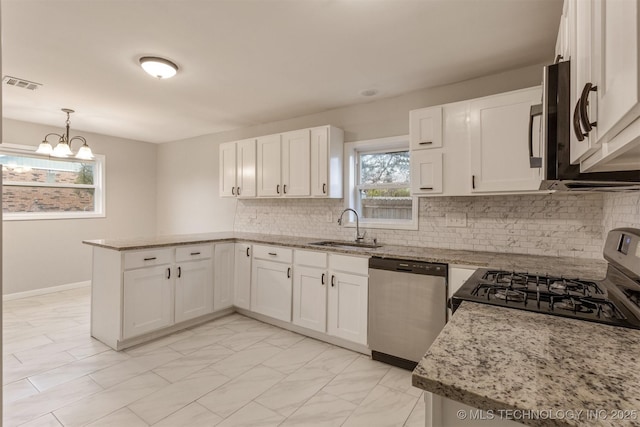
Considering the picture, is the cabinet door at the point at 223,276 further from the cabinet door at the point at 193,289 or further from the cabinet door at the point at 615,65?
the cabinet door at the point at 615,65

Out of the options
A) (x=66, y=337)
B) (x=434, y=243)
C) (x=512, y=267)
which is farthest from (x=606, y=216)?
(x=66, y=337)

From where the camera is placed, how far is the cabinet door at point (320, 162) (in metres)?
3.57

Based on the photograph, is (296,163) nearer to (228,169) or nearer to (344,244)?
(344,244)

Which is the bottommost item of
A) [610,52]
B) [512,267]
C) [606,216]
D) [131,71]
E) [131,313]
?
[131,313]

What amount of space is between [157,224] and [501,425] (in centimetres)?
654

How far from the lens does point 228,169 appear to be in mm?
4543

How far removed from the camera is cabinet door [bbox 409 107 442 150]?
2.80 metres

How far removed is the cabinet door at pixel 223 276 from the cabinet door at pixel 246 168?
786mm

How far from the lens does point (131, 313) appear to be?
3.02 m

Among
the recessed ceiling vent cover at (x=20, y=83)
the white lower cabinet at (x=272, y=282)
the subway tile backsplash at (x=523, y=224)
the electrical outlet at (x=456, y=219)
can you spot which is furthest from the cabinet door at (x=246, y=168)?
the electrical outlet at (x=456, y=219)

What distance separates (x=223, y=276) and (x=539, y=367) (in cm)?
352

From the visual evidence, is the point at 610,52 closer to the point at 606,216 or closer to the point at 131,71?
the point at 606,216

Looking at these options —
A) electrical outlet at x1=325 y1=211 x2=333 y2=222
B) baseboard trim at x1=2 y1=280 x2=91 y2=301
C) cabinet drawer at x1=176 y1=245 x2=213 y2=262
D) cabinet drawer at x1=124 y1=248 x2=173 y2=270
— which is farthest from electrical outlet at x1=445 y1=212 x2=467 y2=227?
baseboard trim at x1=2 y1=280 x2=91 y2=301

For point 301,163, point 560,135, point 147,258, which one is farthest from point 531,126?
point 147,258
